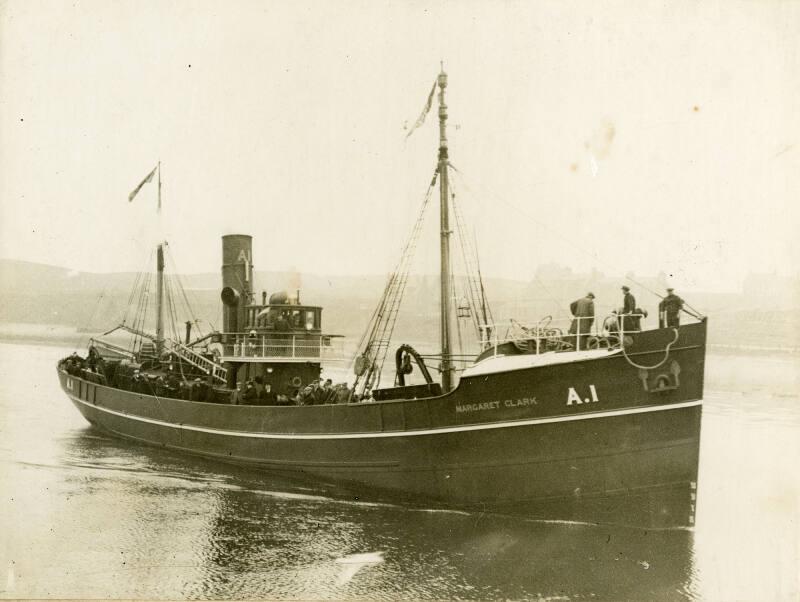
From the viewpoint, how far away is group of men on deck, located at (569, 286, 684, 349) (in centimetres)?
1025

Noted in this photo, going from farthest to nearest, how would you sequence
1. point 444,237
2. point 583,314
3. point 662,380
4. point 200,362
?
point 200,362 < point 444,237 < point 583,314 < point 662,380

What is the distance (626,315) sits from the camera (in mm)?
10352

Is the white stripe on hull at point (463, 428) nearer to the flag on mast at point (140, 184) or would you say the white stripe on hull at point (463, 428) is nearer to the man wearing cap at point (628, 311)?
the man wearing cap at point (628, 311)

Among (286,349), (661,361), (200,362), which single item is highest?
(661,361)

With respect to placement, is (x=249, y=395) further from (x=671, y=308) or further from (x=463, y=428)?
(x=671, y=308)

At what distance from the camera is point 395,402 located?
11.9m

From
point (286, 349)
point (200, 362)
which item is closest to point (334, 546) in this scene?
point (286, 349)

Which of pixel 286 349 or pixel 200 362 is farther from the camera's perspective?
pixel 200 362

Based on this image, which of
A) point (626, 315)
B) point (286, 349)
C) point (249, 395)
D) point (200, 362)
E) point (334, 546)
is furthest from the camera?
point (200, 362)

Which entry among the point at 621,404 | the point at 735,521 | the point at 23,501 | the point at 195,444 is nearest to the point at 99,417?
the point at 195,444

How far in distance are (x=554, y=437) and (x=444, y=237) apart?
4827 mm

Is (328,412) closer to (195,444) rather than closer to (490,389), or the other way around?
(490,389)

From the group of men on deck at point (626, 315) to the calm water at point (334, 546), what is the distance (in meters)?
3.43

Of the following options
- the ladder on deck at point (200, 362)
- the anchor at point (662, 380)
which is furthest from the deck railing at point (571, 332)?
the ladder on deck at point (200, 362)
